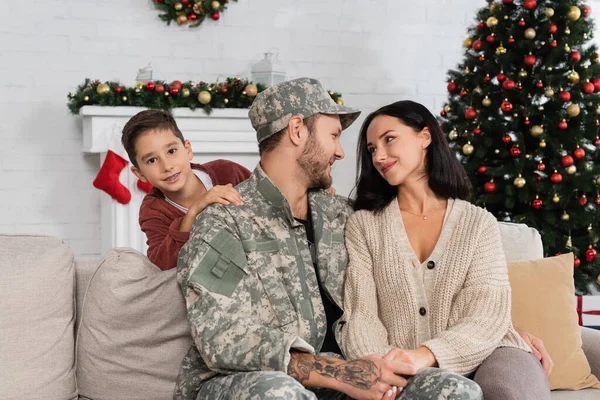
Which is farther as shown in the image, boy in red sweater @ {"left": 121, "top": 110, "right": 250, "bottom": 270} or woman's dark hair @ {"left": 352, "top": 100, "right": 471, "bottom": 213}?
boy in red sweater @ {"left": 121, "top": 110, "right": 250, "bottom": 270}

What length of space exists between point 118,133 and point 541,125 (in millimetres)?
2227

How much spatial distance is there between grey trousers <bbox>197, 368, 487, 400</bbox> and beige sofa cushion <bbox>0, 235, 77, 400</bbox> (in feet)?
1.85

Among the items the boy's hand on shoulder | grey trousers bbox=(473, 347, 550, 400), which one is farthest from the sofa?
grey trousers bbox=(473, 347, 550, 400)

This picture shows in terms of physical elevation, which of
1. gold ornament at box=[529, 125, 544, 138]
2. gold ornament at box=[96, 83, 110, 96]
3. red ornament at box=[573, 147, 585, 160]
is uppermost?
gold ornament at box=[96, 83, 110, 96]

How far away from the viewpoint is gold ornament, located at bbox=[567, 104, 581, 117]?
414cm

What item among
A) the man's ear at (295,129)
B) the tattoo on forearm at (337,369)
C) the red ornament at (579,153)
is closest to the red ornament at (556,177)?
the red ornament at (579,153)

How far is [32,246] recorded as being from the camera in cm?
232

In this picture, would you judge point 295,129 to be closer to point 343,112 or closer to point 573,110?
point 343,112

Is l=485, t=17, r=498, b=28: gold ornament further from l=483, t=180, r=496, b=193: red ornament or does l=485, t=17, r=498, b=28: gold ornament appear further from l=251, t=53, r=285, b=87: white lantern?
l=251, t=53, r=285, b=87: white lantern

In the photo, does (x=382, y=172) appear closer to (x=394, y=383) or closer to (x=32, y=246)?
(x=394, y=383)

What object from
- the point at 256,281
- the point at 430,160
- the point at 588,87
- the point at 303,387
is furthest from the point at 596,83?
the point at 303,387

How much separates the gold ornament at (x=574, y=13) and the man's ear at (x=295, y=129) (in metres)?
2.42

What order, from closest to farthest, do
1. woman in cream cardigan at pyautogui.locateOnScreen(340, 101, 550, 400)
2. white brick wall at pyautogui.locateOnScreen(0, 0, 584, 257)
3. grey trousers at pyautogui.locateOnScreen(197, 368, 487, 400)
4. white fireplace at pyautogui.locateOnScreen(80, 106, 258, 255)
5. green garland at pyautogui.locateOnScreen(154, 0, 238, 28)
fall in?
grey trousers at pyautogui.locateOnScreen(197, 368, 487, 400)
woman in cream cardigan at pyautogui.locateOnScreen(340, 101, 550, 400)
white fireplace at pyautogui.locateOnScreen(80, 106, 258, 255)
white brick wall at pyautogui.locateOnScreen(0, 0, 584, 257)
green garland at pyautogui.locateOnScreen(154, 0, 238, 28)

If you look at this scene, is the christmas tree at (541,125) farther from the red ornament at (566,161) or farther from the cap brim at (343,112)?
the cap brim at (343,112)
